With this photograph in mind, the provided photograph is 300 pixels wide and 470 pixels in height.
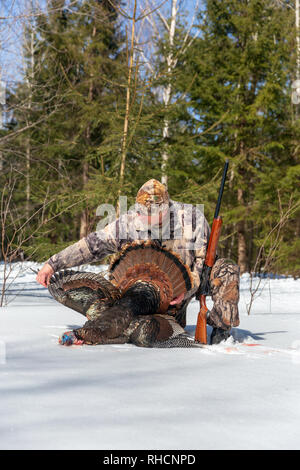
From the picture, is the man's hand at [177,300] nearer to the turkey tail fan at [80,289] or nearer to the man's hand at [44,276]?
the turkey tail fan at [80,289]

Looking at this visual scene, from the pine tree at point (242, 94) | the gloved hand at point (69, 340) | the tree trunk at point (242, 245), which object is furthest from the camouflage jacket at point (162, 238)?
the tree trunk at point (242, 245)

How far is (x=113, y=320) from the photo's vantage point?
2670 mm

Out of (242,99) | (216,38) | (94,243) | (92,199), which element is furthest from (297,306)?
(216,38)

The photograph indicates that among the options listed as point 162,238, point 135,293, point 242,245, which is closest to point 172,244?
point 162,238

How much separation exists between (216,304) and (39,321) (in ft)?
4.67

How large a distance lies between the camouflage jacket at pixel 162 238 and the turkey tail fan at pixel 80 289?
0.14 m

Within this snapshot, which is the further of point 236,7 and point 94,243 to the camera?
point 236,7

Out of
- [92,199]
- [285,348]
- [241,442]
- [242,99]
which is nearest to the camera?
[241,442]

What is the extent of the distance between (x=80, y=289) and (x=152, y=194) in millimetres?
787

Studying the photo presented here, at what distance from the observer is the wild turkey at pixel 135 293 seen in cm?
273

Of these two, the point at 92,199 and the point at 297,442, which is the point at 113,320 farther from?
the point at 92,199

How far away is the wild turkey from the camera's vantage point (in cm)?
273

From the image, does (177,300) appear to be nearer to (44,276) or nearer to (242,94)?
(44,276)

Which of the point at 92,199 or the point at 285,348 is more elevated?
the point at 92,199
